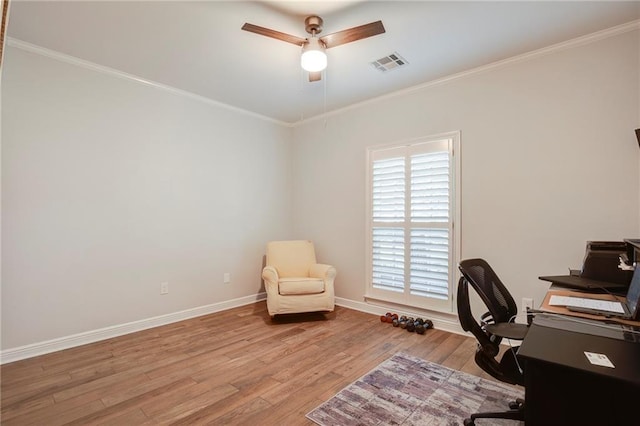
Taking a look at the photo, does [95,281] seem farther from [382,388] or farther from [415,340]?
[415,340]

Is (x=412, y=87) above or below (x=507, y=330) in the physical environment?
above

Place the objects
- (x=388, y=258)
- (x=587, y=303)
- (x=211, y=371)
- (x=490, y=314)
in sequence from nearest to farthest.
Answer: (x=587, y=303), (x=490, y=314), (x=211, y=371), (x=388, y=258)

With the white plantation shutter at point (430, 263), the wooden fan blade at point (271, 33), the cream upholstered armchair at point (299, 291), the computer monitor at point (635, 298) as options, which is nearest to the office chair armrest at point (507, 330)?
the computer monitor at point (635, 298)

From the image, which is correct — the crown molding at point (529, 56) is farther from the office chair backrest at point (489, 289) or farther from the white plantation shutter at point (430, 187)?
the office chair backrest at point (489, 289)

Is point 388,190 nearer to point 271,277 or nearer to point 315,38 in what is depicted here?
point 271,277

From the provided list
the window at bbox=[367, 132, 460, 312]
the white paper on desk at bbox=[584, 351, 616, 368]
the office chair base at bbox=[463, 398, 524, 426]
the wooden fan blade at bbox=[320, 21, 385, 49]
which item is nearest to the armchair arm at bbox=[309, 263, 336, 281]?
the window at bbox=[367, 132, 460, 312]

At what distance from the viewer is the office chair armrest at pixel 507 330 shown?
1.66 metres

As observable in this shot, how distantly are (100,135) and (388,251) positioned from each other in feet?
11.1

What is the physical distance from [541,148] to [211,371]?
11.3 feet

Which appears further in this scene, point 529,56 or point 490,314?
point 529,56

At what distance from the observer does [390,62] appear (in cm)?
302

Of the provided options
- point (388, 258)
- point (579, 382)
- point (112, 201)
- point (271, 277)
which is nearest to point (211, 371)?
point (271, 277)

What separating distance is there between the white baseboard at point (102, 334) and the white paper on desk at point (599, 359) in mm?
3748

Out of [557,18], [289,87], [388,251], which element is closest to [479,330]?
[388,251]
